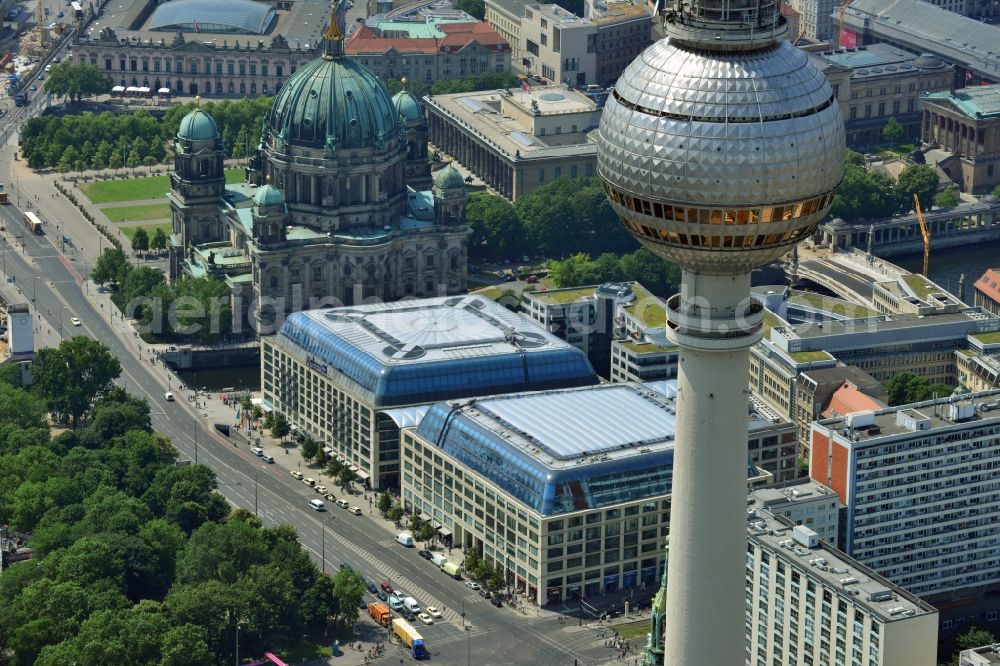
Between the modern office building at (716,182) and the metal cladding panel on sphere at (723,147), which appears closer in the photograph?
the metal cladding panel on sphere at (723,147)

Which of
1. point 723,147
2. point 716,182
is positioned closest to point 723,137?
point 723,147

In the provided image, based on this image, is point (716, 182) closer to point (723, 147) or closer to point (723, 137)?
point (723, 147)

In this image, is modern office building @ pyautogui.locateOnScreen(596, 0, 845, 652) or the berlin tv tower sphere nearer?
the berlin tv tower sphere

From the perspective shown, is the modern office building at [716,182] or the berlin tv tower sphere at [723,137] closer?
the berlin tv tower sphere at [723,137]

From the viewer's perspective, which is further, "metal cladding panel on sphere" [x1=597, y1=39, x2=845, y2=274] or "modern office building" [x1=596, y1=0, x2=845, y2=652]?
"modern office building" [x1=596, y1=0, x2=845, y2=652]
